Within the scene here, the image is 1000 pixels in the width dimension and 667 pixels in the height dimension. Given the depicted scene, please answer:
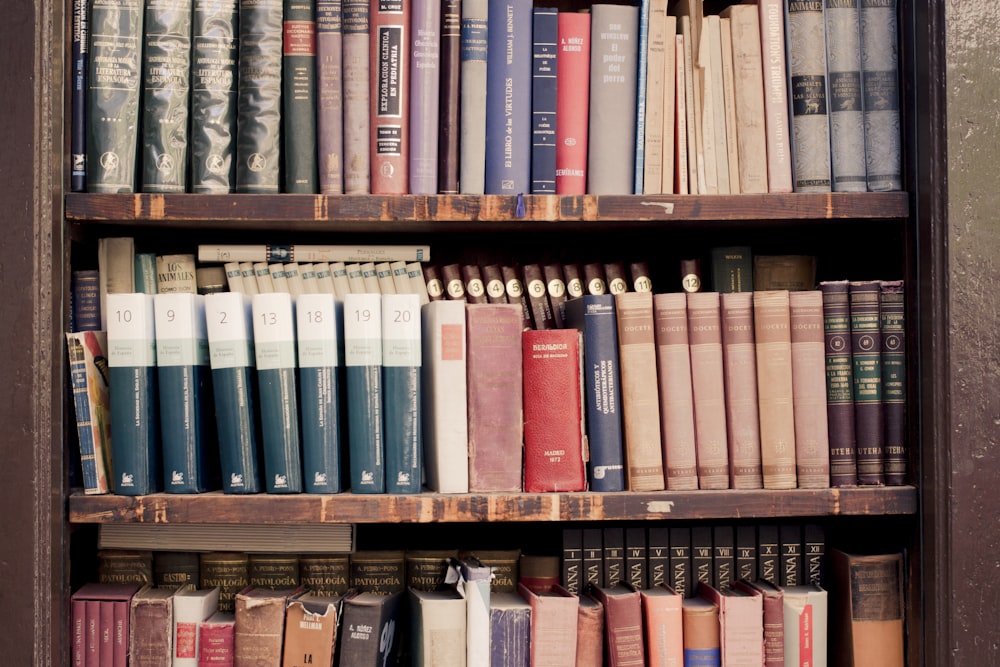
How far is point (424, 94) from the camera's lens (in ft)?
4.57

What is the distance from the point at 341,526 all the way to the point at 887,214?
101 centimetres

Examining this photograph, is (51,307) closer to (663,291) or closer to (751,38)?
(663,291)

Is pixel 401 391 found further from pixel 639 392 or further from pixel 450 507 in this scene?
pixel 639 392

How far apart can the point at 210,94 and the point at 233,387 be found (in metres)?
0.45

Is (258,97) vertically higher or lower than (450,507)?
higher

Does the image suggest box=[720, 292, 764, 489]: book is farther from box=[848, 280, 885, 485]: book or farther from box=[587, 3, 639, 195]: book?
Result: box=[587, 3, 639, 195]: book

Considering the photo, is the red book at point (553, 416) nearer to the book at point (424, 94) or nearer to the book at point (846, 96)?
the book at point (424, 94)

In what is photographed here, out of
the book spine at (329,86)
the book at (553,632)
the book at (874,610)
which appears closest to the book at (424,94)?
the book spine at (329,86)

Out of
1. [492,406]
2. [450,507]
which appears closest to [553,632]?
[450,507]

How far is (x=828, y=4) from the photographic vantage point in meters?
1.43

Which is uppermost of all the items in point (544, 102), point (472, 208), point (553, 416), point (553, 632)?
point (544, 102)

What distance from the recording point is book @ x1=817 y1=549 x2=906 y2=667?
1406 millimetres

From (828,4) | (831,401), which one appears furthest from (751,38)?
(831,401)

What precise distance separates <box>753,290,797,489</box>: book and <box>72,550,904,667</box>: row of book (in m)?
0.19
